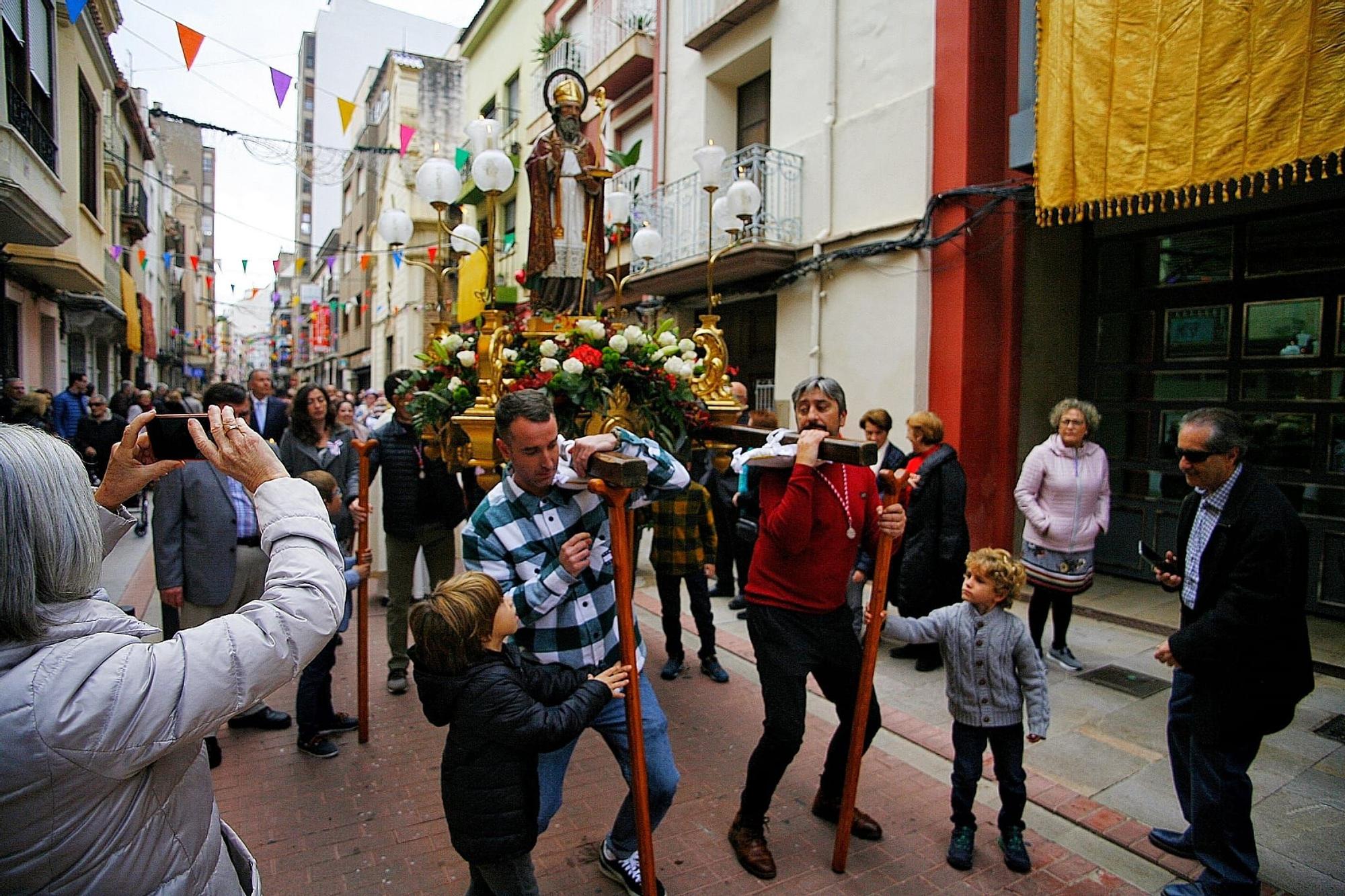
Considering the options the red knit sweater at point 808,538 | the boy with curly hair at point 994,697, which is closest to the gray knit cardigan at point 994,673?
the boy with curly hair at point 994,697

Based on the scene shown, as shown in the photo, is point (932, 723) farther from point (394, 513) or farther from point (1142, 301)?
point (1142, 301)

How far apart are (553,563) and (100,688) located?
1.71 m

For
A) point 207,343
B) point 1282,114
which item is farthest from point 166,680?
point 207,343

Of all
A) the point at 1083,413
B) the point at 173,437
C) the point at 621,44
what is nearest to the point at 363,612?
the point at 173,437

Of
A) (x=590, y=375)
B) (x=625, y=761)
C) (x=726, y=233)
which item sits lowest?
(x=625, y=761)

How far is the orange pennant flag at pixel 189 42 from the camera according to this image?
28.6 feet

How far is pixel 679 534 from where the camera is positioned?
5.27 metres

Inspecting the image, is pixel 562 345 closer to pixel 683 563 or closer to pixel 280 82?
pixel 683 563

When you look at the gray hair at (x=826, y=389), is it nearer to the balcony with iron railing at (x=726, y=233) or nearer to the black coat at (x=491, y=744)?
the black coat at (x=491, y=744)

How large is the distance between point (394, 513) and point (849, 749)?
3.37 meters

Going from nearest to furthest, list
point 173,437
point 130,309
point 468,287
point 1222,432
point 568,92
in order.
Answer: point 173,437 < point 1222,432 < point 568,92 < point 468,287 < point 130,309

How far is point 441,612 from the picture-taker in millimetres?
2322

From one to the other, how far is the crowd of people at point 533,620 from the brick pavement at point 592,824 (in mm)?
123

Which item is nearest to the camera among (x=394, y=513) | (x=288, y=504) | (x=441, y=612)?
(x=288, y=504)
